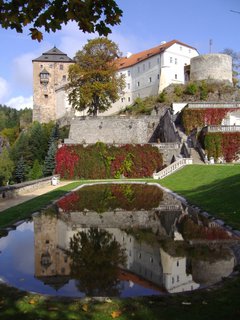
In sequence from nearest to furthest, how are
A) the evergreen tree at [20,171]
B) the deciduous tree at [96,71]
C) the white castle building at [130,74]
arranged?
the deciduous tree at [96,71] → the evergreen tree at [20,171] → the white castle building at [130,74]

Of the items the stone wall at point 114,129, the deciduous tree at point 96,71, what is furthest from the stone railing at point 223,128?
the deciduous tree at point 96,71

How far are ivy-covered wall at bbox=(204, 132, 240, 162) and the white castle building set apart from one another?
2614 centimetres

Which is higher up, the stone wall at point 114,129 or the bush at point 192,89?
the bush at point 192,89

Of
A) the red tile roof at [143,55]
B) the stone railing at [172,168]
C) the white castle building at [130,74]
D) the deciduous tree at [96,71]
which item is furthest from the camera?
the red tile roof at [143,55]

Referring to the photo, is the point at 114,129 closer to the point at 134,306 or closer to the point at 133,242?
the point at 133,242

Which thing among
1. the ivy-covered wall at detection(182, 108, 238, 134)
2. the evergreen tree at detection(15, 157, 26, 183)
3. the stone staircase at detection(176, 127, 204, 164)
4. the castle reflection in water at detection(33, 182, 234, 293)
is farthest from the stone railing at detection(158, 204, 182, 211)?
the evergreen tree at detection(15, 157, 26, 183)

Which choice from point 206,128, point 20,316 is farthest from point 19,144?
Answer: point 20,316

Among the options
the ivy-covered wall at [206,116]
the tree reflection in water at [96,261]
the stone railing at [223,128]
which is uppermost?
the ivy-covered wall at [206,116]

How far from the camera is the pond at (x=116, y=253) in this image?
6.95 m

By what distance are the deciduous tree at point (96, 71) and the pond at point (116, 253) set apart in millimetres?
33352

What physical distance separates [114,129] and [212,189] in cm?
2734

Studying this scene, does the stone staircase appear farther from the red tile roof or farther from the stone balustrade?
the red tile roof

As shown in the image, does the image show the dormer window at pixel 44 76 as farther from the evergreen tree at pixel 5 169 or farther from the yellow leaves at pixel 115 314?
the yellow leaves at pixel 115 314

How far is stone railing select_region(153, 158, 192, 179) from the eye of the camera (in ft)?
106
